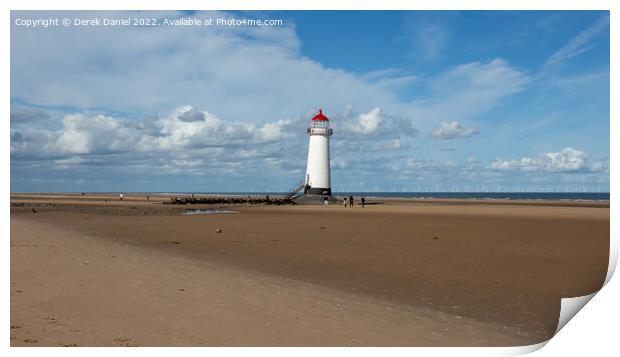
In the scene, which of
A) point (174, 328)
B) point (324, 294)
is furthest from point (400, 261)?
point (174, 328)

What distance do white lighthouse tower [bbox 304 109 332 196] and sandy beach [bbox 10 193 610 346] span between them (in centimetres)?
3374

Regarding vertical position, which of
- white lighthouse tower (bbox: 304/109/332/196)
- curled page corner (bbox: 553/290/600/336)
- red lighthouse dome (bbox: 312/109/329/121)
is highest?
red lighthouse dome (bbox: 312/109/329/121)

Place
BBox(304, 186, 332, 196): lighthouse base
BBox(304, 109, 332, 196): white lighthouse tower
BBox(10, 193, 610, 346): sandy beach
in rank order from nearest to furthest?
BBox(10, 193, 610, 346): sandy beach
BBox(304, 109, 332, 196): white lighthouse tower
BBox(304, 186, 332, 196): lighthouse base

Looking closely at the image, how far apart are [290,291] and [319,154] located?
134 ft

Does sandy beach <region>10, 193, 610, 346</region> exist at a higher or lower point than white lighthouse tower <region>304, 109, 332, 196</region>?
lower

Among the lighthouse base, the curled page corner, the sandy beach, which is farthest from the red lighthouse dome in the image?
the curled page corner

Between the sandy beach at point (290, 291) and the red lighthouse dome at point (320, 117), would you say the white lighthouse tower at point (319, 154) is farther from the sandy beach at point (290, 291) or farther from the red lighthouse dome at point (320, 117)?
the sandy beach at point (290, 291)

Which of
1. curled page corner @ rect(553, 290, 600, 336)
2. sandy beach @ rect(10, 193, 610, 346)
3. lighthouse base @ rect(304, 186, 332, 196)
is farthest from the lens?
lighthouse base @ rect(304, 186, 332, 196)

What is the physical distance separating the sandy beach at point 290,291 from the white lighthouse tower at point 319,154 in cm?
3374

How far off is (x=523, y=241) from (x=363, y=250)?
5.93m

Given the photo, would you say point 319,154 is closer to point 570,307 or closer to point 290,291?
point 290,291

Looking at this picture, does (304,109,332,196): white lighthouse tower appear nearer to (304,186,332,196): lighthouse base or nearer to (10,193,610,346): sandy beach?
(304,186,332,196): lighthouse base

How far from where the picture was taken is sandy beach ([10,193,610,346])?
6035mm
